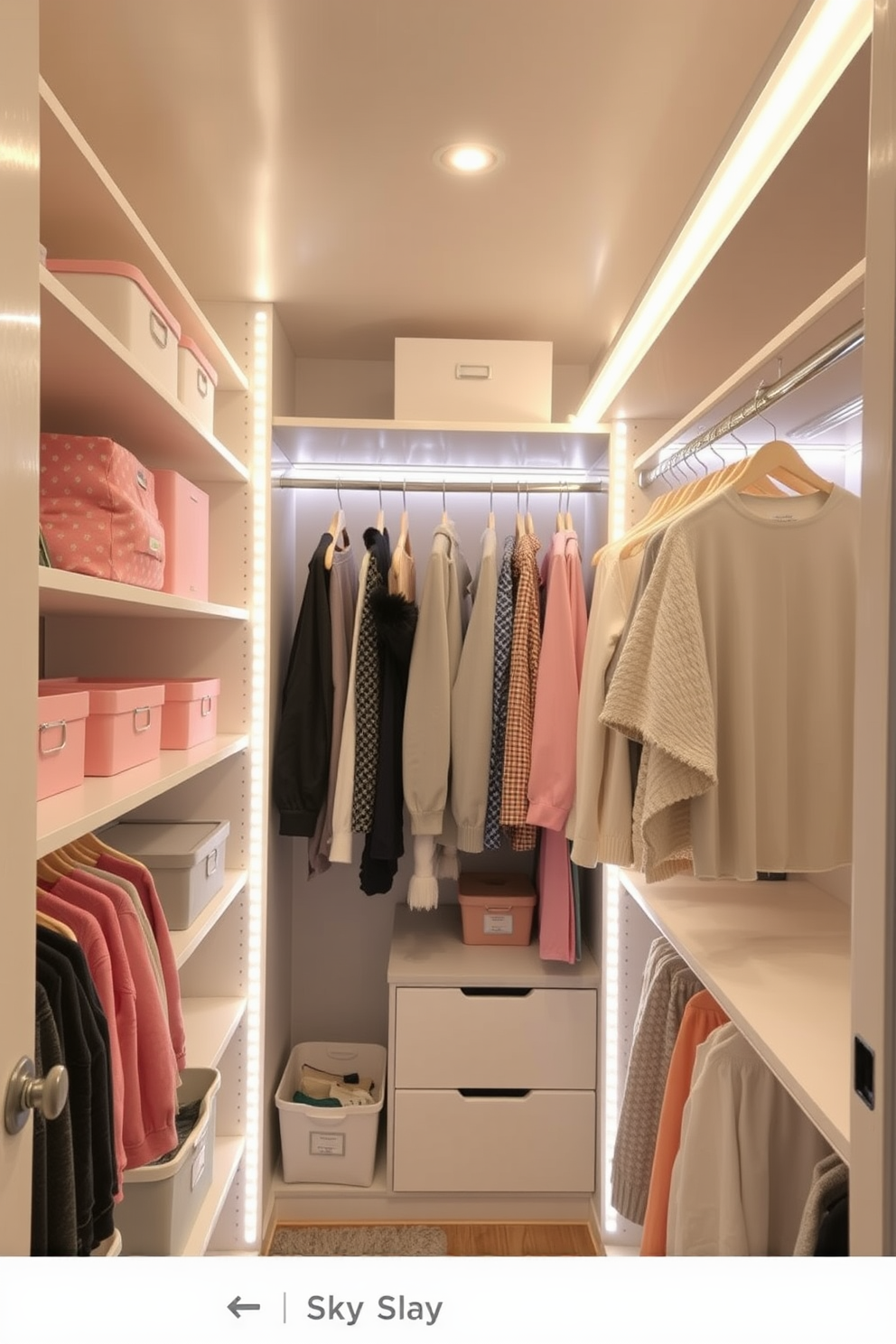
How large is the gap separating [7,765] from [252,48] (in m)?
1.11

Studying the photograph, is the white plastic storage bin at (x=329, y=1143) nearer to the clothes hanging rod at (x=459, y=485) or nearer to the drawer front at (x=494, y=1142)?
the drawer front at (x=494, y=1142)

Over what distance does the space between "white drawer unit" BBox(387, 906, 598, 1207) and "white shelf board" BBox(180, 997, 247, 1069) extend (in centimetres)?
41

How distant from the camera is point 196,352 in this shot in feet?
5.58

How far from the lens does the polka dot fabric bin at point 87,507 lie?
1234 mm

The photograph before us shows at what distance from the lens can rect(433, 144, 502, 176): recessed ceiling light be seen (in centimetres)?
150

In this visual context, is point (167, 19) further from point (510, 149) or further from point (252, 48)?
point (510, 149)

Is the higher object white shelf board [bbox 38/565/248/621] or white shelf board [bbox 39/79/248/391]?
white shelf board [bbox 39/79/248/391]

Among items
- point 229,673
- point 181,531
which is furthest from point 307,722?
point 181,531

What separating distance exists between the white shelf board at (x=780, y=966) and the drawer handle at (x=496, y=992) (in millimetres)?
521

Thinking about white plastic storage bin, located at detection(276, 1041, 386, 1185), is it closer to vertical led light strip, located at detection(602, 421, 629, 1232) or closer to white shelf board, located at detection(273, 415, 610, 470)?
vertical led light strip, located at detection(602, 421, 629, 1232)

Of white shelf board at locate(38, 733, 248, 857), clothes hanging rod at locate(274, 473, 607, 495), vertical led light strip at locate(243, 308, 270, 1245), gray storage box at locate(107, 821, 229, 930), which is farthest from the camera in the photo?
clothes hanging rod at locate(274, 473, 607, 495)

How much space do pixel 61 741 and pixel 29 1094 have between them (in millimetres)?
529
